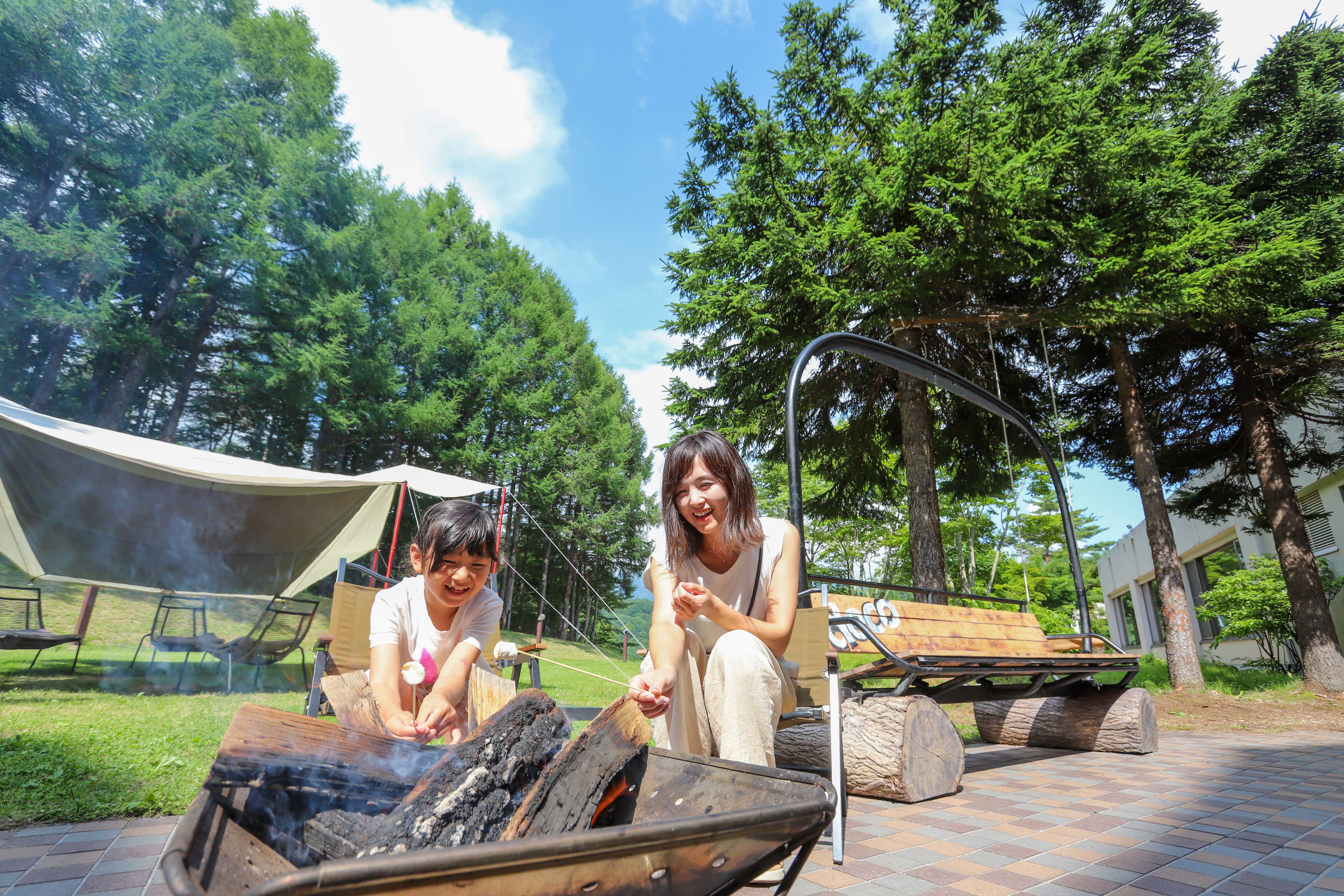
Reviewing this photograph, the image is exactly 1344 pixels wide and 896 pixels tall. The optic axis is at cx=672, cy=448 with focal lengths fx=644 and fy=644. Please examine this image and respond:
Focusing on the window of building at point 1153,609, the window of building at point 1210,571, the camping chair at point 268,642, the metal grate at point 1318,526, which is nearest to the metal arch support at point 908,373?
the camping chair at point 268,642

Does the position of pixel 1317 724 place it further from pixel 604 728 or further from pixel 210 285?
pixel 210 285

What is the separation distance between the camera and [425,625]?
1.98 meters

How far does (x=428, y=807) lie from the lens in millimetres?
988

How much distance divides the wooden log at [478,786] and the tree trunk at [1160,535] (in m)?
7.97

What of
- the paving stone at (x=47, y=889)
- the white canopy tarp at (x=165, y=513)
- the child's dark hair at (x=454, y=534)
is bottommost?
the paving stone at (x=47, y=889)

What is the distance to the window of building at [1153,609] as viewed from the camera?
21031 millimetres

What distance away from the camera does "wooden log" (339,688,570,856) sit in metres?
0.95

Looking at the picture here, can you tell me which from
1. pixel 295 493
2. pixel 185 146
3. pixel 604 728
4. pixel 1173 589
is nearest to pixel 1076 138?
pixel 1173 589

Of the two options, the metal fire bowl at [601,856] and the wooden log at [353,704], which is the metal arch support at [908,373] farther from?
the wooden log at [353,704]

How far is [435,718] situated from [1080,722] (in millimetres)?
4368

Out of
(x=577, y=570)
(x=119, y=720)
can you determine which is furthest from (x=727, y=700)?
(x=577, y=570)

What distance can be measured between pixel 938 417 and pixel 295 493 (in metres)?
8.15

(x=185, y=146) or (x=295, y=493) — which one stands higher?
(x=185, y=146)

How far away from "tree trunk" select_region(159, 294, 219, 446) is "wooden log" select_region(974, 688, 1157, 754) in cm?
1451
